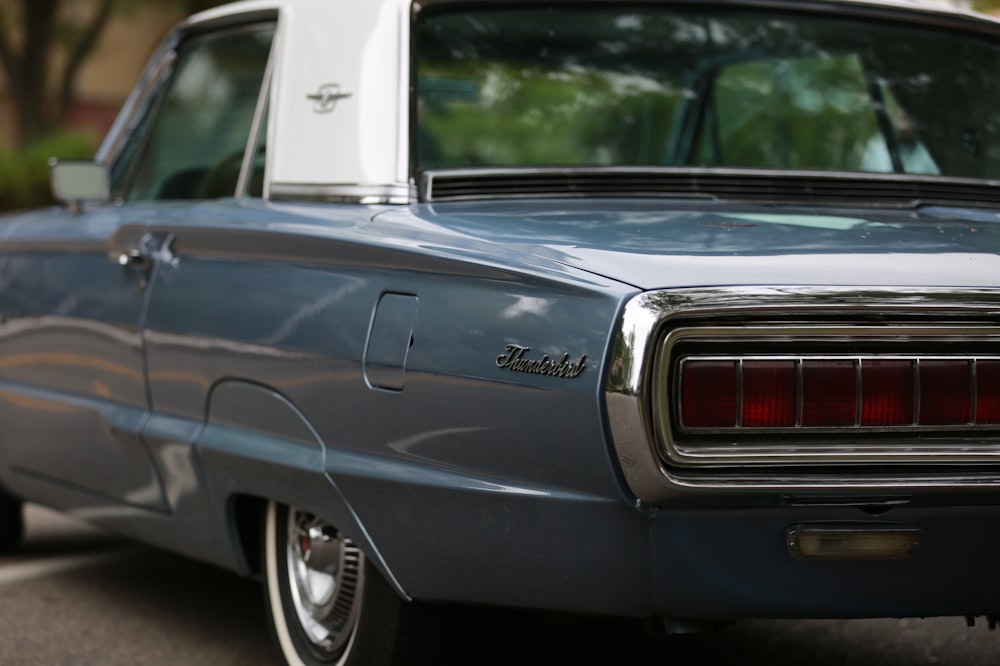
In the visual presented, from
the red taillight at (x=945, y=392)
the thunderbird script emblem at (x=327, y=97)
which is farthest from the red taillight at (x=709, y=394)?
the thunderbird script emblem at (x=327, y=97)

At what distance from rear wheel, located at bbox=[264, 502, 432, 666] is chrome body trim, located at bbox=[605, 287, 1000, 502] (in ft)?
2.79

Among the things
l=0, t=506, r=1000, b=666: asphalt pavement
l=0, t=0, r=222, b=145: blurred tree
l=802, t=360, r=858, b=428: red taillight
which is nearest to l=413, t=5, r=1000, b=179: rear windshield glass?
l=0, t=506, r=1000, b=666: asphalt pavement

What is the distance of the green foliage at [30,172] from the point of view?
21.9 metres

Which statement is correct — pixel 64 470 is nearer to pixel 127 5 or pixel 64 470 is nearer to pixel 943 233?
pixel 943 233

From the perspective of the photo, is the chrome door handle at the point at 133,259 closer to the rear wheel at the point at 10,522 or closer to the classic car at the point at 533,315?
the classic car at the point at 533,315

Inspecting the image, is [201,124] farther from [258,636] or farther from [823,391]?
[823,391]

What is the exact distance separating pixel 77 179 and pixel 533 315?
8.24ft

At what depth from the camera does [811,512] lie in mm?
2928

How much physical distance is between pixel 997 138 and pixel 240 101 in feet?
6.95

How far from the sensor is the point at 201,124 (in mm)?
5180

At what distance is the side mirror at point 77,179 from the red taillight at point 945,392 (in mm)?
3001

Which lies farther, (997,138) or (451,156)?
(451,156)

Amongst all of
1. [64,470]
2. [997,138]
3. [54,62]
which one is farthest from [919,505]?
[54,62]

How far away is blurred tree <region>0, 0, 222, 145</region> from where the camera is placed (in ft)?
79.7
